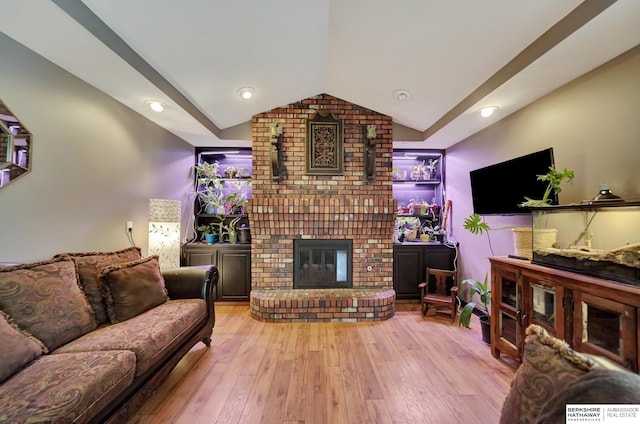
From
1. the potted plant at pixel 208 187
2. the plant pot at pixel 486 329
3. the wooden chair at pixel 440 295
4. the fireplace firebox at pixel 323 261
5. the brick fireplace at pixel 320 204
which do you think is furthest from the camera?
the potted plant at pixel 208 187

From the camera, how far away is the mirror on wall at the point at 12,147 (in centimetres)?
154

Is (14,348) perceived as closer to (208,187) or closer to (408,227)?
(208,187)

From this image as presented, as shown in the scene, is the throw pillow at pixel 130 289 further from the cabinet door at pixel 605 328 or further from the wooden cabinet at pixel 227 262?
the cabinet door at pixel 605 328

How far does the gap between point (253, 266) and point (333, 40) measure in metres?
2.73

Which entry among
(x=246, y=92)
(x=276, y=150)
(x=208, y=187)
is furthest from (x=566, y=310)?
(x=208, y=187)

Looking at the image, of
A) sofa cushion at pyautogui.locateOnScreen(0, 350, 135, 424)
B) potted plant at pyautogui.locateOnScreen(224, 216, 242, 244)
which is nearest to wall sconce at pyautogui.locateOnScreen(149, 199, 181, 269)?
potted plant at pyautogui.locateOnScreen(224, 216, 242, 244)

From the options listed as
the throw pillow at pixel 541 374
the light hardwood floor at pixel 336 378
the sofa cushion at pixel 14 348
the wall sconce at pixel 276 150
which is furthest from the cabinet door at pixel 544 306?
the sofa cushion at pixel 14 348

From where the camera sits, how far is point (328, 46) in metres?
2.29

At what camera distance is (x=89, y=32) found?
60.6 inches

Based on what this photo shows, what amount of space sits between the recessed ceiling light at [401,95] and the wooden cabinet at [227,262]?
2.72 meters

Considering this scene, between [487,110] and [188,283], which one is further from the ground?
[487,110]

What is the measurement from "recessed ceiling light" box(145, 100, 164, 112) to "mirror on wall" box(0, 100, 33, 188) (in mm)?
991

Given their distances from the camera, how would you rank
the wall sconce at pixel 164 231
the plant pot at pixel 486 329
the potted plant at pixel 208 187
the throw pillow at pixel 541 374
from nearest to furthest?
the throw pillow at pixel 541 374 < the plant pot at pixel 486 329 < the wall sconce at pixel 164 231 < the potted plant at pixel 208 187

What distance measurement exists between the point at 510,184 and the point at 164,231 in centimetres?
359
